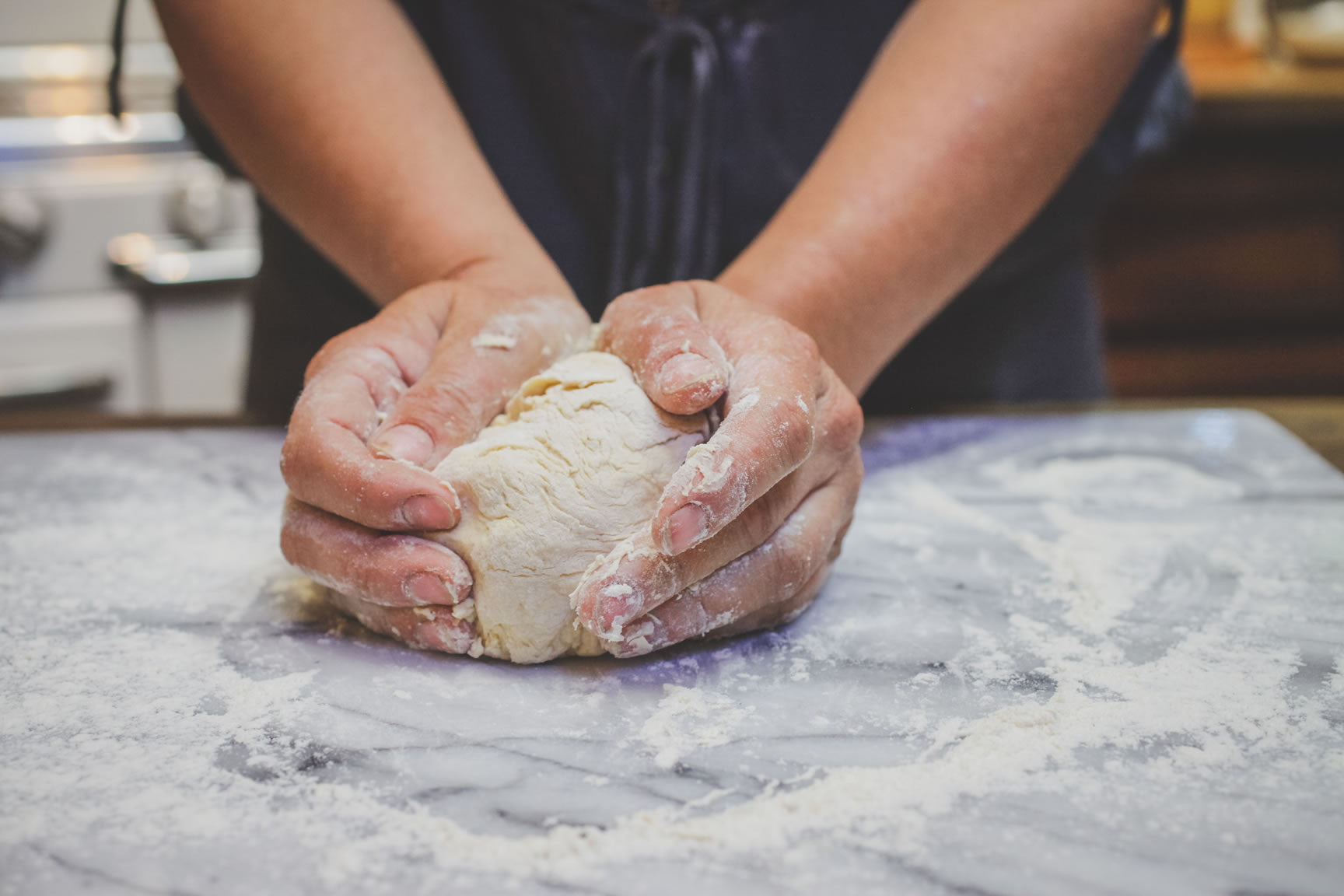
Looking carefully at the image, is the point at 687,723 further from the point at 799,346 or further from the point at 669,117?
the point at 669,117

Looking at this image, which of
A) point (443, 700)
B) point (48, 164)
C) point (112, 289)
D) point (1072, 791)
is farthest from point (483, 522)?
point (48, 164)

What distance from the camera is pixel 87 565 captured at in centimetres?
108

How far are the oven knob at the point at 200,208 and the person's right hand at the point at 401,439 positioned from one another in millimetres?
1652

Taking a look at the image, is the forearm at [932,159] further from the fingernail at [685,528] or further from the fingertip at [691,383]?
the fingernail at [685,528]

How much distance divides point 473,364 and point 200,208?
70.1 inches

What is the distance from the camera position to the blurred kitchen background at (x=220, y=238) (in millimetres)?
2285

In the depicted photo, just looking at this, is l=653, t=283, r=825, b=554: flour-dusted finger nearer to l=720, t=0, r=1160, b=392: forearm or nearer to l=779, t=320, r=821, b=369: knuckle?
l=779, t=320, r=821, b=369: knuckle

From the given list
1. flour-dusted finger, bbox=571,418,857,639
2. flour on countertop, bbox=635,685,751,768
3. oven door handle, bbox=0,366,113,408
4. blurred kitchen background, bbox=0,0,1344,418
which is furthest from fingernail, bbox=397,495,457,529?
oven door handle, bbox=0,366,113,408

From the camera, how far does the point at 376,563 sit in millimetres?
854

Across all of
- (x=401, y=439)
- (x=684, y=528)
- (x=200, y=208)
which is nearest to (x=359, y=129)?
(x=401, y=439)

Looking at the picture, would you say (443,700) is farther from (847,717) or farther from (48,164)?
(48,164)

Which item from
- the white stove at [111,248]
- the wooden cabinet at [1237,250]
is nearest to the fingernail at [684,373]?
the white stove at [111,248]

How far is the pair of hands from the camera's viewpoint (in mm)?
800

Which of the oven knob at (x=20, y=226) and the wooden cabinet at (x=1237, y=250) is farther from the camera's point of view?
the wooden cabinet at (x=1237, y=250)
